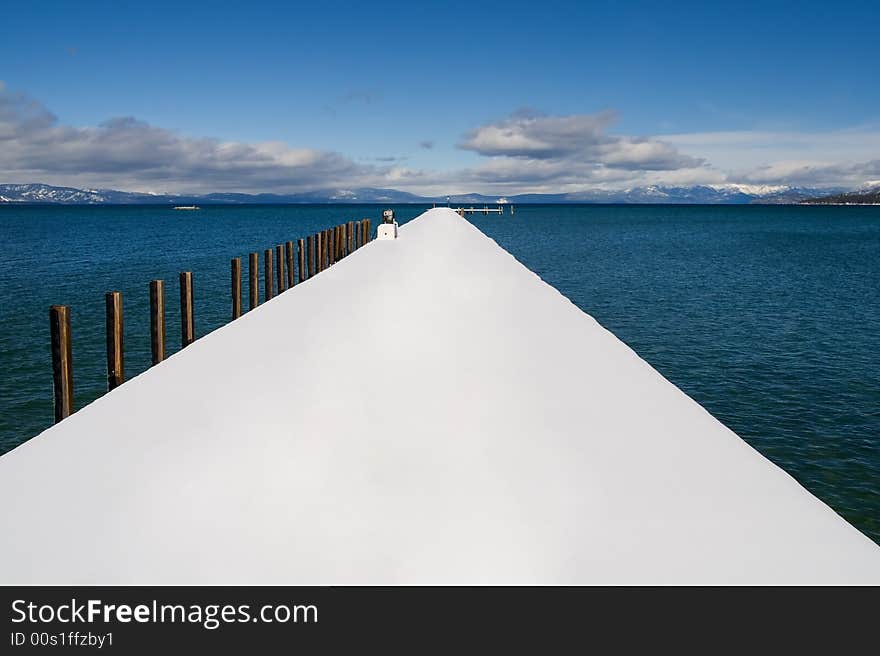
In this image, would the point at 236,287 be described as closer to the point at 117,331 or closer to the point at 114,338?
the point at 117,331

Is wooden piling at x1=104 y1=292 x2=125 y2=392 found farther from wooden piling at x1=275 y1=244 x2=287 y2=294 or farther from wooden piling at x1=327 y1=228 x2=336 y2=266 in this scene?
wooden piling at x1=327 y1=228 x2=336 y2=266

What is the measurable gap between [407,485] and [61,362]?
670 cm

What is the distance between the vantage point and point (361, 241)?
39.8 metres

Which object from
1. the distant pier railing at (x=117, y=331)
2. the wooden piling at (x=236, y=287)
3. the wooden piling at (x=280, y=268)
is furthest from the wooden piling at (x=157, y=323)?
the wooden piling at (x=280, y=268)

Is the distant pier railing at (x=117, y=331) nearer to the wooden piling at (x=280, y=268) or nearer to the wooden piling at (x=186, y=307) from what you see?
the wooden piling at (x=186, y=307)

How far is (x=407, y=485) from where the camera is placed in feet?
18.1

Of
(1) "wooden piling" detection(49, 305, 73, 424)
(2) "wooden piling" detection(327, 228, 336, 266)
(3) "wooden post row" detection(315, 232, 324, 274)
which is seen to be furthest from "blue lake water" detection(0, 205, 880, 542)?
(2) "wooden piling" detection(327, 228, 336, 266)

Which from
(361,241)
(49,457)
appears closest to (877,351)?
(49,457)

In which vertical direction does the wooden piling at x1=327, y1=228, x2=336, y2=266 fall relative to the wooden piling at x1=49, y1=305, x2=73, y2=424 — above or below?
above

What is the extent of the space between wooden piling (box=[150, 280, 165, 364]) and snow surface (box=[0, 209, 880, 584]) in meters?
2.99

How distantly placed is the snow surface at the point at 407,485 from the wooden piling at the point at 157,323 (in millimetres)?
2986

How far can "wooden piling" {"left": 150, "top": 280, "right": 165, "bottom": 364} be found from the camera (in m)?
12.6
